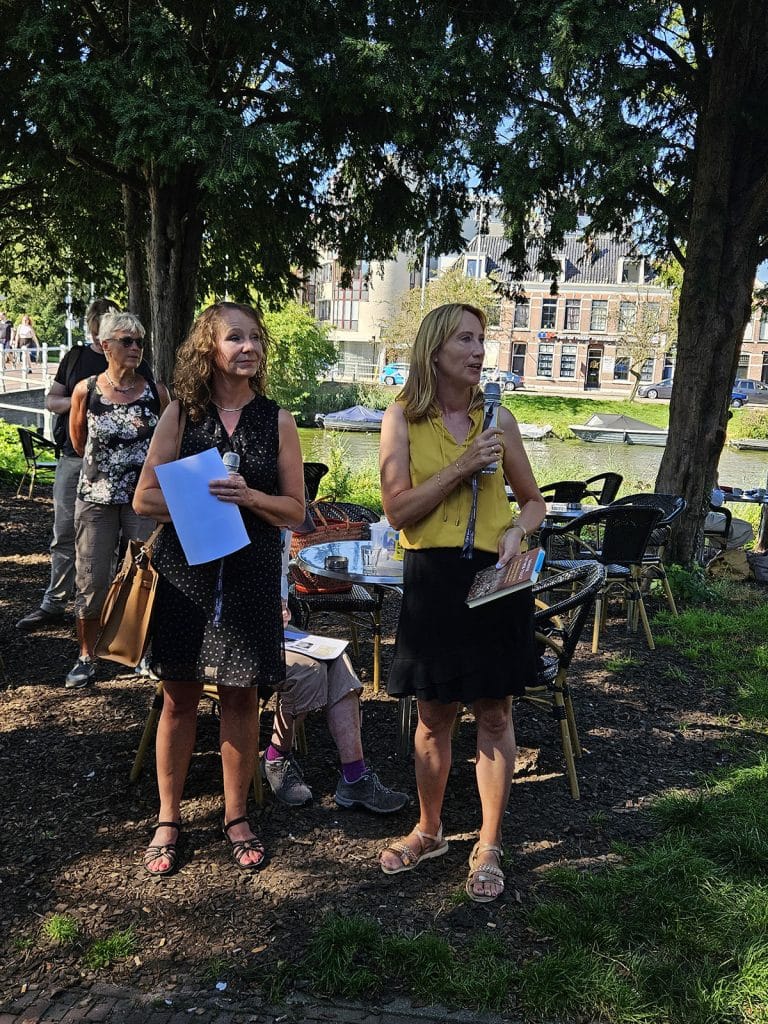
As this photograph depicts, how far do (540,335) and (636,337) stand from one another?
9.00 metres

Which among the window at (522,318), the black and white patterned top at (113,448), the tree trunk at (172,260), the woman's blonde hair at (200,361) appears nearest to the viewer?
the woman's blonde hair at (200,361)

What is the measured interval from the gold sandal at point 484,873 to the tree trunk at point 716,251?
5806mm

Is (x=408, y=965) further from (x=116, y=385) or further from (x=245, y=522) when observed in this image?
(x=116, y=385)

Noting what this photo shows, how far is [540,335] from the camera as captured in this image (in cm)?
5994

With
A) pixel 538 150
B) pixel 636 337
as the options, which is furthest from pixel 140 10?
pixel 636 337

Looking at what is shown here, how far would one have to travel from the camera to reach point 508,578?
269 cm

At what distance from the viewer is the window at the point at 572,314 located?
59.7 meters

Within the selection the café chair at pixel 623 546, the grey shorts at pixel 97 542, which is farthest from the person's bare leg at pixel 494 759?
the café chair at pixel 623 546

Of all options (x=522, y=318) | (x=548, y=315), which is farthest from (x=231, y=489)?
(x=522, y=318)

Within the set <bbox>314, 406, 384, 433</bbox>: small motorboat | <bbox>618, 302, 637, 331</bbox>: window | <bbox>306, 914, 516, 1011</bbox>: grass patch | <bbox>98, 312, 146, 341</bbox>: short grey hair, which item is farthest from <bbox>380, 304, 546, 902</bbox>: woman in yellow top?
<bbox>618, 302, 637, 331</bbox>: window

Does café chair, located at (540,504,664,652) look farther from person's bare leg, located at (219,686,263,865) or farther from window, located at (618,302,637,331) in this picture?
window, located at (618,302,637,331)

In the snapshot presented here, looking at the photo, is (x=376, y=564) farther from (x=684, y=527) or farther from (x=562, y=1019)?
(x=684, y=527)

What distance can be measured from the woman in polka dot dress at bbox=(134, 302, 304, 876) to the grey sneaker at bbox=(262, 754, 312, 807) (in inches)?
19.1

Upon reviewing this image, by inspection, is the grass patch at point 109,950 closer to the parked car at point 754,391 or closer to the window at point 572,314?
the parked car at point 754,391
